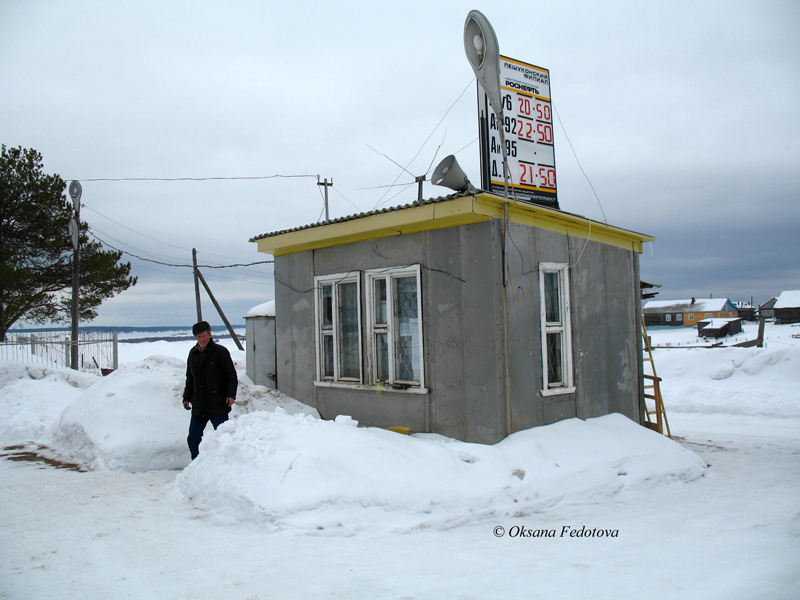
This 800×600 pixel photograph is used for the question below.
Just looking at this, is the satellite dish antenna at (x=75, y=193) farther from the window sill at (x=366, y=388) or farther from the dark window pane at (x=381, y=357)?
the dark window pane at (x=381, y=357)

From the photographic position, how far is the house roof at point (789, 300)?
61.0 m

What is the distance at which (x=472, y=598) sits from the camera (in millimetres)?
3434

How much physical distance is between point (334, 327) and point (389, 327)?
117cm

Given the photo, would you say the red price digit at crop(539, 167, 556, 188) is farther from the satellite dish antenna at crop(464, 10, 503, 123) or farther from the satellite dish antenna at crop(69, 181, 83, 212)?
the satellite dish antenna at crop(69, 181, 83, 212)

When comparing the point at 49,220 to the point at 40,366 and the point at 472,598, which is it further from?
the point at 472,598

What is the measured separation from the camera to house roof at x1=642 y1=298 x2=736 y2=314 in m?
71.4

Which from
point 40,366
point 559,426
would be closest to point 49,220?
point 40,366

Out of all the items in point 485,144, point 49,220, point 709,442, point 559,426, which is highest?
point 49,220

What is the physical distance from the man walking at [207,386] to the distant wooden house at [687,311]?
240 feet

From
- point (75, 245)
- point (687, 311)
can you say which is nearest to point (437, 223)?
point (75, 245)

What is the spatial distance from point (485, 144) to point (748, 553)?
677 centimetres

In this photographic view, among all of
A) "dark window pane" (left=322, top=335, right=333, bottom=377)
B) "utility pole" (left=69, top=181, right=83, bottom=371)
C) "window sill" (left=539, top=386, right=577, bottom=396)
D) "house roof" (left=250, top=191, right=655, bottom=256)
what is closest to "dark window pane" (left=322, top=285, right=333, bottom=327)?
"dark window pane" (left=322, top=335, right=333, bottom=377)

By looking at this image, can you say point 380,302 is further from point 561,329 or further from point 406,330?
point 561,329

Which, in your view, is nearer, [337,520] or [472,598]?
[472,598]
